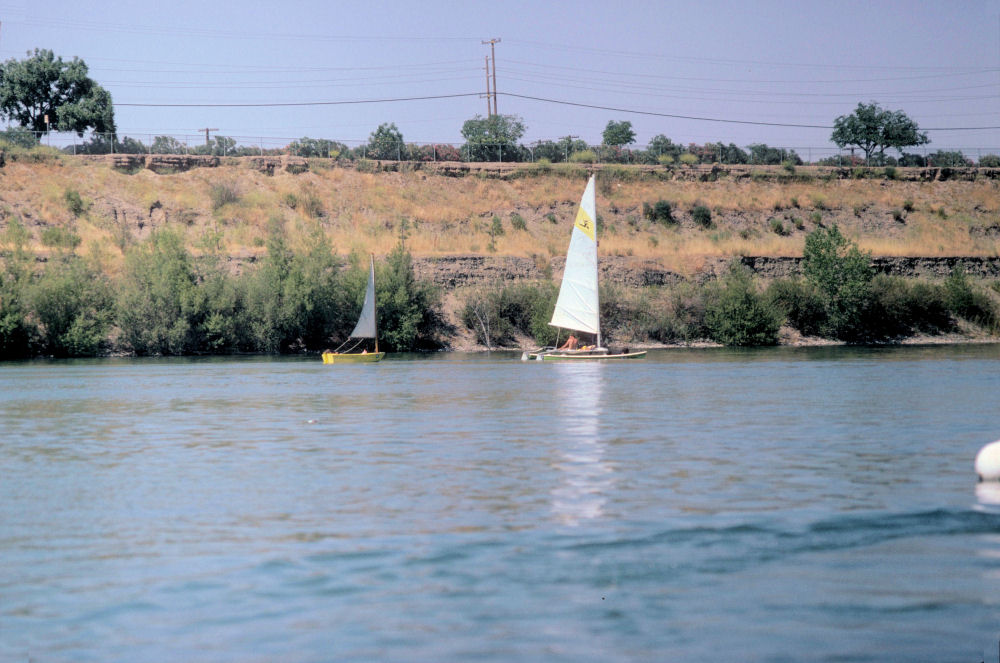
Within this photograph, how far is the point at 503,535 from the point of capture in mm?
13125

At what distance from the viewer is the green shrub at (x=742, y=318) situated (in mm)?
69438

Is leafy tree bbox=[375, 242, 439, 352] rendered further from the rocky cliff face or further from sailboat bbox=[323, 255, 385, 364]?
the rocky cliff face

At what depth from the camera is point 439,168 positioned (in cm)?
10038

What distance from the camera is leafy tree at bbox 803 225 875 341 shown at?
7269 cm

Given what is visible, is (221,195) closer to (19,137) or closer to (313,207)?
Result: (313,207)

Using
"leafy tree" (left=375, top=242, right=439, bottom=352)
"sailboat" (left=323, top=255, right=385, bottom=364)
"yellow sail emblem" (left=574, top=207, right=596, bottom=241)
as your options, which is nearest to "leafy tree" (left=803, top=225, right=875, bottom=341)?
"leafy tree" (left=375, top=242, right=439, bottom=352)

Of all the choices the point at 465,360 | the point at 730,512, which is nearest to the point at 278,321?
the point at 465,360

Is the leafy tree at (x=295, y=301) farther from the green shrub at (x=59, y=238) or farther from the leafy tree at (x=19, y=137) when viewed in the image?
the leafy tree at (x=19, y=137)

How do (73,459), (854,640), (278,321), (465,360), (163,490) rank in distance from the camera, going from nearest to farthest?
(854,640) < (163,490) < (73,459) < (465,360) < (278,321)

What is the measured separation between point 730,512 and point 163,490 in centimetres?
866

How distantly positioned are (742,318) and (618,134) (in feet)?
230

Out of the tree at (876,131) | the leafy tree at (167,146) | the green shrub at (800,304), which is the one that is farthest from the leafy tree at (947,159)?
the leafy tree at (167,146)

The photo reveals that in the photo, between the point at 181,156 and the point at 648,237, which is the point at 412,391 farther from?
the point at 181,156

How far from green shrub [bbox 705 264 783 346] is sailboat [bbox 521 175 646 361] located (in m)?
17.8
